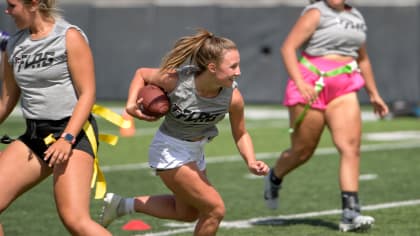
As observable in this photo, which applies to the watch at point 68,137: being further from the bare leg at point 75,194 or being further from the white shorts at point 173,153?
the white shorts at point 173,153

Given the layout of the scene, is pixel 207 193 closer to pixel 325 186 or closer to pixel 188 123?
pixel 188 123

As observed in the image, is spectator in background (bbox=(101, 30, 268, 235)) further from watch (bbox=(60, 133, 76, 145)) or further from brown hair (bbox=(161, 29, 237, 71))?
watch (bbox=(60, 133, 76, 145))

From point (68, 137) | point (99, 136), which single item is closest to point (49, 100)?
point (68, 137)

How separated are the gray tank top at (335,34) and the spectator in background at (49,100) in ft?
9.50

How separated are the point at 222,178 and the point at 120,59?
1326 centimetres

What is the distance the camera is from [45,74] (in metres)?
6.23

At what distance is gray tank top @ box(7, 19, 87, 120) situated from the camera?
6227 millimetres

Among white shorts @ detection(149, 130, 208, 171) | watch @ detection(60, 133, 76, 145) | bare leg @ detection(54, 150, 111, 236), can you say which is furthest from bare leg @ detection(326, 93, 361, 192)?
watch @ detection(60, 133, 76, 145)

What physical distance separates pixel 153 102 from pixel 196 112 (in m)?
0.33

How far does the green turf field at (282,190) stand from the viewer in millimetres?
8617

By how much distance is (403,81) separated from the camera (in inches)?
918

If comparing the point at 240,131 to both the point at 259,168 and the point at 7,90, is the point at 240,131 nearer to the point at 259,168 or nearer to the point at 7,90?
the point at 259,168

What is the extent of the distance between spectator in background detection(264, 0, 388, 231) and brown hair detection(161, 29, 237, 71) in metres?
1.91

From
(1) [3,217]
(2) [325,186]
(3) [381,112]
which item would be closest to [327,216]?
(3) [381,112]
